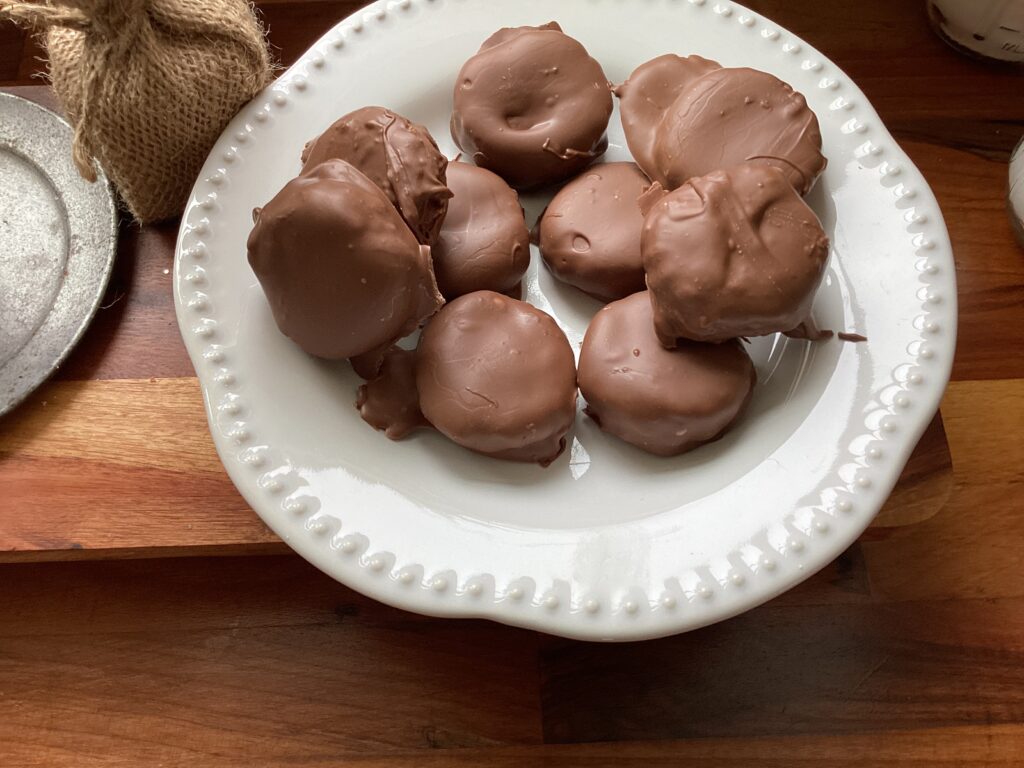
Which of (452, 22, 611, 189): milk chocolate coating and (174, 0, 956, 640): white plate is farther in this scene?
(452, 22, 611, 189): milk chocolate coating

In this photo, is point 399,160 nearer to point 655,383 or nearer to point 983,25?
point 655,383

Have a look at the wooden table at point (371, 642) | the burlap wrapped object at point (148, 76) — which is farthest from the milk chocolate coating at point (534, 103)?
the burlap wrapped object at point (148, 76)

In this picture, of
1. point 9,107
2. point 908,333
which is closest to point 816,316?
point 908,333

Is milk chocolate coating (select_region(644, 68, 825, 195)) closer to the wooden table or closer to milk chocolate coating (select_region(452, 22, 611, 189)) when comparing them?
milk chocolate coating (select_region(452, 22, 611, 189))

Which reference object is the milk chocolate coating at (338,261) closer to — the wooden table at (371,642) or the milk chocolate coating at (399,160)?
the milk chocolate coating at (399,160)

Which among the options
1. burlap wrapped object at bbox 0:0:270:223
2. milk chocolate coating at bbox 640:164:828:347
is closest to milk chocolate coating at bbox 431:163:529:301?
milk chocolate coating at bbox 640:164:828:347

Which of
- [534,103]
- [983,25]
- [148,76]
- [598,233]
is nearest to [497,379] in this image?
[598,233]
